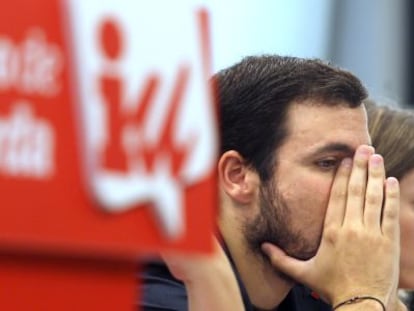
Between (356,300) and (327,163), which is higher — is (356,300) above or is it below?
below

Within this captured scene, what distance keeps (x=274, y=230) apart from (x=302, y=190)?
68mm

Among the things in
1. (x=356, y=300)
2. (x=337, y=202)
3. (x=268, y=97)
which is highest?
(x=268, y=97)

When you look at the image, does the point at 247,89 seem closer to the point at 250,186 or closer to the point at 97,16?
the point at 250,186

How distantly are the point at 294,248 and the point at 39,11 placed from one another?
0.86 metres

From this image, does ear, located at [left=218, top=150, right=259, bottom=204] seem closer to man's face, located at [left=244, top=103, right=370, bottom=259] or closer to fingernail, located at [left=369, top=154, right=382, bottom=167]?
man's face, located at [left=244, top=103, right=370, bottom=259]

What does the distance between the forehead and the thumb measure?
0.46 feet

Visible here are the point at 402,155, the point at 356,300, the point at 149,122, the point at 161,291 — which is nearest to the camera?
the point at 149,122

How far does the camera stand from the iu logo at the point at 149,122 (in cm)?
62

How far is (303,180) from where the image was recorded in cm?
141

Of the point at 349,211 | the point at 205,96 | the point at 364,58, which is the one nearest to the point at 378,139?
the point at 349,211

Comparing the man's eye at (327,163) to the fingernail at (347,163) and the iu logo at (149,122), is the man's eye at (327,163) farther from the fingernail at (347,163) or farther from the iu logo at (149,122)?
the iu logo at (149,122)

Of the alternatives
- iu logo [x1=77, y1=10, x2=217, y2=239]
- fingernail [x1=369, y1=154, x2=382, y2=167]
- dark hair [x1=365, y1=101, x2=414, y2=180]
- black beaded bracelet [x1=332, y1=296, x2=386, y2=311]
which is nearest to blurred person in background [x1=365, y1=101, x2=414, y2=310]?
dark hair [x1=365, y1=101, x2=414, y2=180]

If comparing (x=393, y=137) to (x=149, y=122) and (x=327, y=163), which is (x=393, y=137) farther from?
(x=149, y=122)

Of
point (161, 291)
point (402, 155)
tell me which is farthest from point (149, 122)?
point (402, 155)
